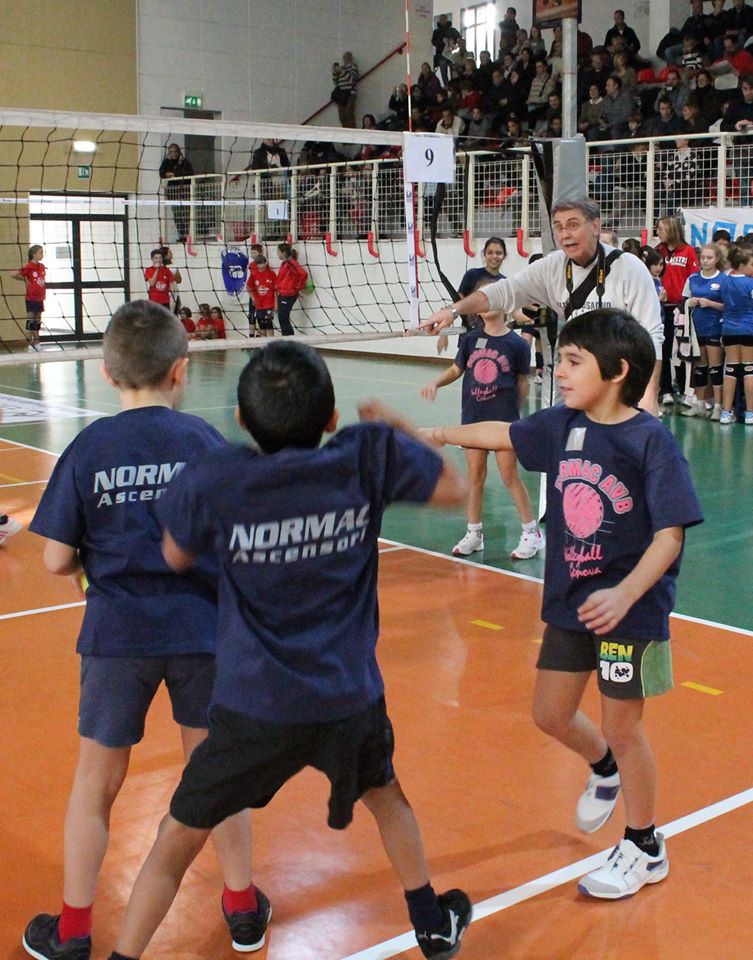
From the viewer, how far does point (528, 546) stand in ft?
20.1

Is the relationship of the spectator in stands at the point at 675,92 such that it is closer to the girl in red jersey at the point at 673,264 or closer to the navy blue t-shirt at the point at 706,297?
the girl in red jersey at the point at 673,264

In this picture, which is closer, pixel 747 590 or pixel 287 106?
pixel 747 590

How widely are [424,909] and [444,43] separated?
64.6ft

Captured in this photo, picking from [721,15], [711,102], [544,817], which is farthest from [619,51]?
[544,817]

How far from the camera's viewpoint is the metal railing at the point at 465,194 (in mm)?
13602

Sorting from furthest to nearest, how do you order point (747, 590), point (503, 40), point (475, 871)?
point (503, 40) → point (747, 590) → point (475, 871)

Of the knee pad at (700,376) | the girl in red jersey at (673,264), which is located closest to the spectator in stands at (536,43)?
the girl in red jersey at (673,264)

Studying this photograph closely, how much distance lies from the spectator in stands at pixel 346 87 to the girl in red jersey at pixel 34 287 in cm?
721

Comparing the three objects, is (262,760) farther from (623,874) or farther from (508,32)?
(508,32)

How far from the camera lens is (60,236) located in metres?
20.5

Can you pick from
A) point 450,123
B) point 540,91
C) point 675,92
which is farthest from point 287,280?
point 675,92

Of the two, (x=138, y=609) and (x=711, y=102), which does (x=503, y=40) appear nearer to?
(x=711, y=102)

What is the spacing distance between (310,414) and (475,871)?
1458 mm

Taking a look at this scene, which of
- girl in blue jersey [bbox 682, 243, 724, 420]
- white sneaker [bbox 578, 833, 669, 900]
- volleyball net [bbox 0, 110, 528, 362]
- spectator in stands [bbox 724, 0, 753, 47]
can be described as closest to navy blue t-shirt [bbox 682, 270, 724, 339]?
girl in blue jersey [bbox 682, 243, 724, 420]
